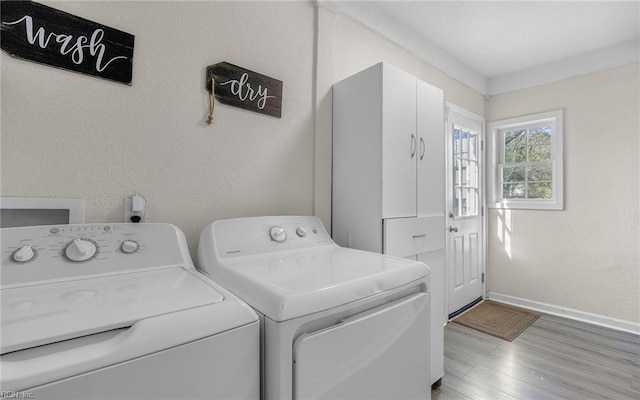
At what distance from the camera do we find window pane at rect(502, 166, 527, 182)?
330 centimetres

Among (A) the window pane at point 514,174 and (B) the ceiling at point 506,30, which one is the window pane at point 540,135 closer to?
(A) the window pane at point 514,174

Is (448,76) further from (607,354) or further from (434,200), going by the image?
(607,354)

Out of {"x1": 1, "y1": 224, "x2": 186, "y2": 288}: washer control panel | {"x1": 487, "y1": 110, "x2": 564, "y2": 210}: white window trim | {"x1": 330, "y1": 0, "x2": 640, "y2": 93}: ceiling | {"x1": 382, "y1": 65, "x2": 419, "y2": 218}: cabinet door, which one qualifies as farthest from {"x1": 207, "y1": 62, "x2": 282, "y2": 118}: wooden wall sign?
{"x1": 487, "y1": 110, "x2": 564, "y2": 210}: white window trim

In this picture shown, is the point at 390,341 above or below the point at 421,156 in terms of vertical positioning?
below

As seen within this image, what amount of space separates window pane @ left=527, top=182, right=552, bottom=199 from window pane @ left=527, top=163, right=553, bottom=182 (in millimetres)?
53

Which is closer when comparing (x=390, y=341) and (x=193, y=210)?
(x=390, y=341)

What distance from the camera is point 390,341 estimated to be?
3.40ft

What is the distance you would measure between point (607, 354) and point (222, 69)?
3.28 metres

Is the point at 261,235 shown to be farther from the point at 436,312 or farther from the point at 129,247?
the point at 436,312

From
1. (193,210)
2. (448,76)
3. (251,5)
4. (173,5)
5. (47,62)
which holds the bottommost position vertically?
(193,210)

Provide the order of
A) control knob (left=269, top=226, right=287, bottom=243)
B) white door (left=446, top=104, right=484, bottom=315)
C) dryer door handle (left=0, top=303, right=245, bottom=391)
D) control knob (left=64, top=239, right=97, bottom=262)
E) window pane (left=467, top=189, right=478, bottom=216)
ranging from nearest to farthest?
dryer door handle (left=0, top=303, right=245, bottom=391), control knob (left=64, top=239, right=97, bottom=262), control knob (left=269, top=226, right=287, bottom=243), white door (left=446, top=104, right=484, bottom=315), window pane (left=467, top=189, right=478, bottom=216)

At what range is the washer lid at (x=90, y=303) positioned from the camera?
57cm

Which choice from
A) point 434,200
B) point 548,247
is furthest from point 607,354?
point 434,200

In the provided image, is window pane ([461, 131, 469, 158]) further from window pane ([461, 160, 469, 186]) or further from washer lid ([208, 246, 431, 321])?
washer lid ([208, 246, 431, 321])
